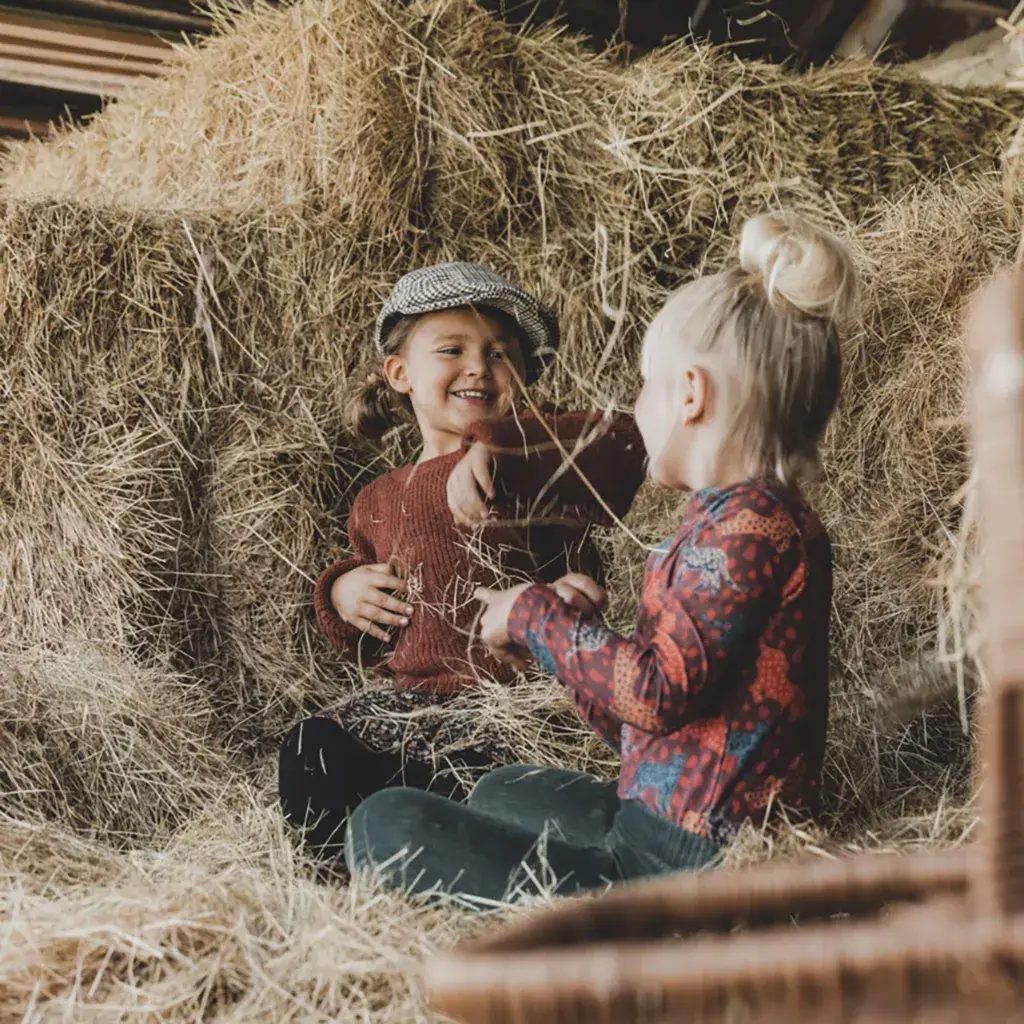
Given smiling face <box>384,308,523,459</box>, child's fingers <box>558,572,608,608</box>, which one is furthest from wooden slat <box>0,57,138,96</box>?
child's fingers <box>558,572,608,608</box>

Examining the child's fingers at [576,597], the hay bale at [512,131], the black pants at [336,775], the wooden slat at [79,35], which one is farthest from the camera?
the wooden slat at [79,35]

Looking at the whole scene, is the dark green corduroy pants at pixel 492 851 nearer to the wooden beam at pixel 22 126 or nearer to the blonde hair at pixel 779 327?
the blonde hair at pixel 779 327

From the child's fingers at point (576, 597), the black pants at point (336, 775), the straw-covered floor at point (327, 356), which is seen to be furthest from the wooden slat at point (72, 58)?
the child's fingers at point (576, 597)

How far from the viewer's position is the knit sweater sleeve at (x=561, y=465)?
1.69 m

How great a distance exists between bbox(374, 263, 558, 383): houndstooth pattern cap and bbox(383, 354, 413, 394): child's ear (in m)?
0.05

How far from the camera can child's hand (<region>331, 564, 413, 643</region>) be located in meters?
1.94

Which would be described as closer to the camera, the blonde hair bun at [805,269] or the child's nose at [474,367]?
the blonde hair bun at [805,269]

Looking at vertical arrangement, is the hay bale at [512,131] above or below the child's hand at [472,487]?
above

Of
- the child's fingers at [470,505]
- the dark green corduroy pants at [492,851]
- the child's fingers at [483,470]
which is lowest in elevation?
the dark green corduroy pants at [492,851]

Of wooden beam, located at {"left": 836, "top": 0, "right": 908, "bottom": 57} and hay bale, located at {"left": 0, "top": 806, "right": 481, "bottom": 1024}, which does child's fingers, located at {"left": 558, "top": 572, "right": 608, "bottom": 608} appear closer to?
hay bale, located at {"left": 0, "top": 806, "right": 481, "bottom": 1024}

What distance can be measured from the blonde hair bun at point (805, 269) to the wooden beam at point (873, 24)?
295 centimetres

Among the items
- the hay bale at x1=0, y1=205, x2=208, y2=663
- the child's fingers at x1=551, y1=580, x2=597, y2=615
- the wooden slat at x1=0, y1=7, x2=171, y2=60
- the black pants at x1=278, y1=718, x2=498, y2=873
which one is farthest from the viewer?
the wooden slat at x1=0, y1=7, x2=171, y2=60

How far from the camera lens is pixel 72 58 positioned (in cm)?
342

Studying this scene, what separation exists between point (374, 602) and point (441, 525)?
17 cm
